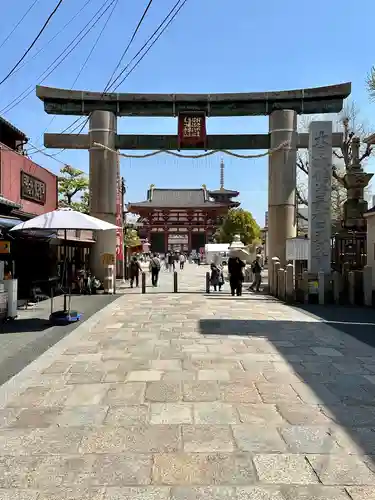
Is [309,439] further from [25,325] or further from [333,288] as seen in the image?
[333,288]

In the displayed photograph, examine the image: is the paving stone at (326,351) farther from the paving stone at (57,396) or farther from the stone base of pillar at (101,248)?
the stone base of pillar at (101,248)

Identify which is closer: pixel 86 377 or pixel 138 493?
pixel 138 493

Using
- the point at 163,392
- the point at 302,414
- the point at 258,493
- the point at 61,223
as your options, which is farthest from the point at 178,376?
the point at 61,223

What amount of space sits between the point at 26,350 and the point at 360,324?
6.79 m

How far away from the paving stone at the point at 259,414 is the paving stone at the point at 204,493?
47.9 inches

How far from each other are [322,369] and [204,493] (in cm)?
358

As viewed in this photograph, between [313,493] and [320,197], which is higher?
[320,197]

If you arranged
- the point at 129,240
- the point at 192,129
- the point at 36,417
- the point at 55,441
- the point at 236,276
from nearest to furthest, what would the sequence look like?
the point at 55,441, the point at 36,417, the point at 236,276, the point at 192,129, the point at 129,240

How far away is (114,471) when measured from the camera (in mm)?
3230

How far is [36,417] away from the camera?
14.2 ft

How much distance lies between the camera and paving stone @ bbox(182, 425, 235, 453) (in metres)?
3.60

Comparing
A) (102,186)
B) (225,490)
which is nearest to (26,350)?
(225,490)

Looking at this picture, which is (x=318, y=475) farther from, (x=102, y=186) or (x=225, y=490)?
(x=102, y=186)

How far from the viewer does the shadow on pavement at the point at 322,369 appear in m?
4.30
